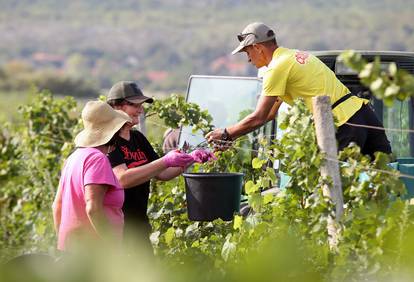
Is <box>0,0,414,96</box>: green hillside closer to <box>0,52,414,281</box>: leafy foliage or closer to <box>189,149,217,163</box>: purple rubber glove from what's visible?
<box>0,52,414,281</box>: leafy foliage

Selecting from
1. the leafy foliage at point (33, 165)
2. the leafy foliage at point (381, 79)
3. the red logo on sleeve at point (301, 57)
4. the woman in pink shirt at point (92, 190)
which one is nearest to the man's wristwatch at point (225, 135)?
the red logo on sleeve at point (301, 57)

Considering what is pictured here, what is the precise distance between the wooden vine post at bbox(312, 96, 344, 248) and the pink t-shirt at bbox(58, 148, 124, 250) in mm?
879

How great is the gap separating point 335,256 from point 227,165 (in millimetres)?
2346

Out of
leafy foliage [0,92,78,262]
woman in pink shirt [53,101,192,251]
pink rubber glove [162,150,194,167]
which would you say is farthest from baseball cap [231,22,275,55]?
leafy foliage [0,92,78,262]

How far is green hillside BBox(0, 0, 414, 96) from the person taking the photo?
9944cm

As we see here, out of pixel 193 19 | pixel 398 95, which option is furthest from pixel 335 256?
pixel 193 19

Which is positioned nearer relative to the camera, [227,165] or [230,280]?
[230,280]

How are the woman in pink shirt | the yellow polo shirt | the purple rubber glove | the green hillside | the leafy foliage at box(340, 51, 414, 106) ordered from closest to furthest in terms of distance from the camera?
the leafy foliage at box(340, 51, 414, 106), the woman in pink shirt, the purple rubber glove, the yellow polo shirt, the green hillside

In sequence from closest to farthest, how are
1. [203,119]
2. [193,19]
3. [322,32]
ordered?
[203,119] < [322,32] < [193,19]

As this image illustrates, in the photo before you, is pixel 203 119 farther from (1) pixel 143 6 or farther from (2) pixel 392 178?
(1) pixel 143 6

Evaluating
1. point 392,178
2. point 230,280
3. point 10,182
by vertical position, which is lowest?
point 10,182

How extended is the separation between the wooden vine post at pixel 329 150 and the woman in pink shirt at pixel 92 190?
0.87m

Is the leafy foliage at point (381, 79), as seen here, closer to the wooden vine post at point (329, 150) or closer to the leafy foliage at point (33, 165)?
the wooden vine post at point (329, 150)

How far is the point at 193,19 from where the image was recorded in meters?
121
